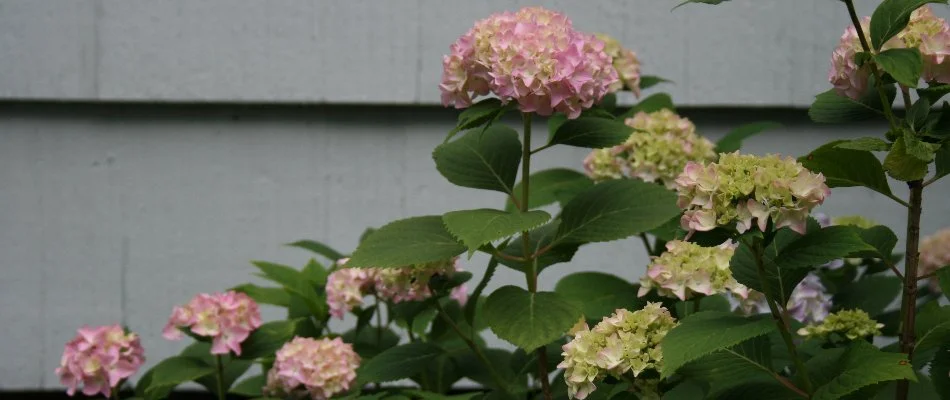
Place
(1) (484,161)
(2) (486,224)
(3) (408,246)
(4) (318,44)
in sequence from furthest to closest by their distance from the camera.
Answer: (4) (318,44), (1) (484,161), (3) (408,246), (2) (486,224)

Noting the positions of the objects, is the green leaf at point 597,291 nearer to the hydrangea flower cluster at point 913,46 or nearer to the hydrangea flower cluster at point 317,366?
the hydrangea flower cluster at point 317,366

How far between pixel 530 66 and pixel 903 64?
1.51 feet

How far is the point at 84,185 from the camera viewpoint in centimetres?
A: 291

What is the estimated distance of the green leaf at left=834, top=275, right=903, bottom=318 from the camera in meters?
1.86

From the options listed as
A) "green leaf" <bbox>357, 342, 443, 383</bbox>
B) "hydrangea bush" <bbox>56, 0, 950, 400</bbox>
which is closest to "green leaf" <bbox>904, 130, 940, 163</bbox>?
"hydrangea bush" <bbox>56, 0, 950, 400</bbox>

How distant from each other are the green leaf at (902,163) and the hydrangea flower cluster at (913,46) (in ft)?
0.36

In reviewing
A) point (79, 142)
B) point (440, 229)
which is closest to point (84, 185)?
point (79, 142)

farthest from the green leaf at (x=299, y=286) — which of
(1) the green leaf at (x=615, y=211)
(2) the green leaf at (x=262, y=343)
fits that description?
(1) the green leaf at (x=615, y=211)

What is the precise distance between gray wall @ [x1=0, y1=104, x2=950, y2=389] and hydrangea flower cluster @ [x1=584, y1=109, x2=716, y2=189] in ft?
2.80

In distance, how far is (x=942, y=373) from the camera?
1341 millimetres

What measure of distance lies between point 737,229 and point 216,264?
80.3 inches

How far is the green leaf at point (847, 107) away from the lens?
1320 mm

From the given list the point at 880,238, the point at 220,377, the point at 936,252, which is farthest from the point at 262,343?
the point at 936,252

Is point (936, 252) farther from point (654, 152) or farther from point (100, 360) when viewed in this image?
point (100, 360)
